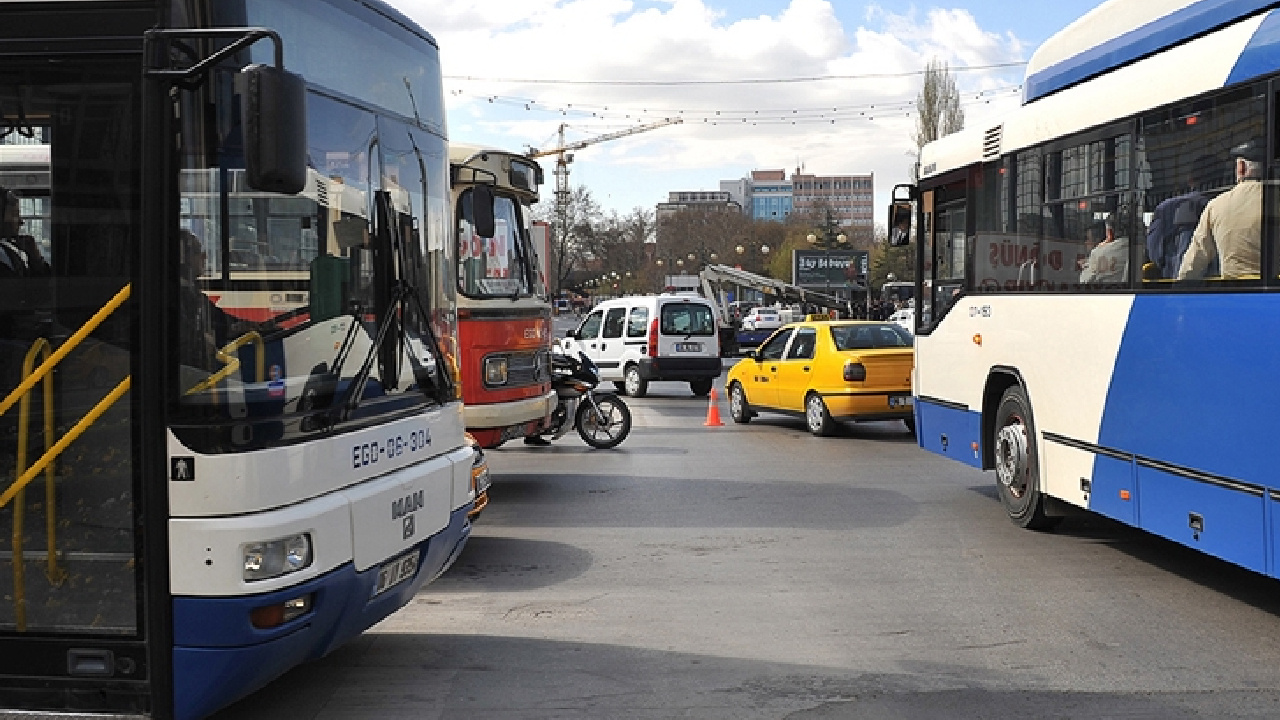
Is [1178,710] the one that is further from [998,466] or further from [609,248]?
A: [609,248]

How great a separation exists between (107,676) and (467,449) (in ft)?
7.23

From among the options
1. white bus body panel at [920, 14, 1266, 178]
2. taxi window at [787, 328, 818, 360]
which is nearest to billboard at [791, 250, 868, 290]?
taxi window at [787, 328, 818, 360]

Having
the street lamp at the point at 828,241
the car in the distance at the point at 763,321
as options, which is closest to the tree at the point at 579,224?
the street lamp at the point at 828,241

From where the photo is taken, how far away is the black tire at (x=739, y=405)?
20436 mm

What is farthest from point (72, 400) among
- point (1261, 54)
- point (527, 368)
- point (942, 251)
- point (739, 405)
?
point (739, 405)

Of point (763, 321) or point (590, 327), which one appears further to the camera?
point (763, 321)

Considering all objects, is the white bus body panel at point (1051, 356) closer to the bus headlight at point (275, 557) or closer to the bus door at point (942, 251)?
the bus door at point (942, 251)

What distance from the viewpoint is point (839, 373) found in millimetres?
17219

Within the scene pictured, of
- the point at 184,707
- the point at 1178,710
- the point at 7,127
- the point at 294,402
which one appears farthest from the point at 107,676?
the point at 1178,710

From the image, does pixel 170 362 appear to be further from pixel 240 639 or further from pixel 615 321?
pixel 615 321

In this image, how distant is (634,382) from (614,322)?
1.36 metres

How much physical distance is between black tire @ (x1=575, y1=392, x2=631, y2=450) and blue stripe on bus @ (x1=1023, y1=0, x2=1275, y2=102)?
7119 millimetres

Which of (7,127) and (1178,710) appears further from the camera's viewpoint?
(1178,710)

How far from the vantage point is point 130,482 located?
4.73 metres
